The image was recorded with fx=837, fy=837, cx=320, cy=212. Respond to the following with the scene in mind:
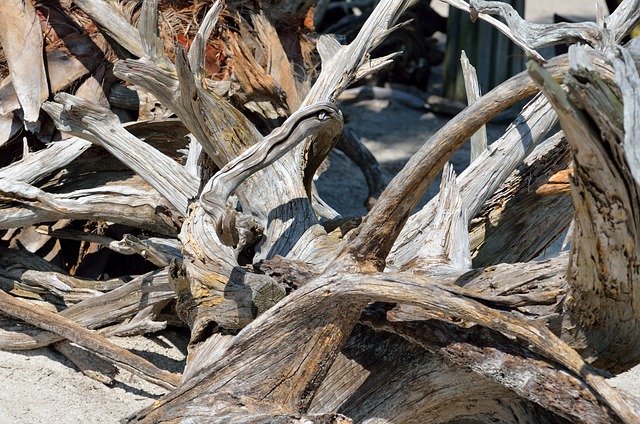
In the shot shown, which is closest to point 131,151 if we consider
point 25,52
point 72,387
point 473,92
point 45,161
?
point 45,161

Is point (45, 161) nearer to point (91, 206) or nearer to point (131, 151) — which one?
point (91, 206)

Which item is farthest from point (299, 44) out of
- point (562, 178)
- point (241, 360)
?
point (241, 360)

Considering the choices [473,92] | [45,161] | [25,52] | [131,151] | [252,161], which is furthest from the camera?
[25,52]

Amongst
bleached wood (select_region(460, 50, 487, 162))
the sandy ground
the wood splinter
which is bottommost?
the sandy ground

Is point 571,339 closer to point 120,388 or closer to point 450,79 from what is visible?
point 120,388

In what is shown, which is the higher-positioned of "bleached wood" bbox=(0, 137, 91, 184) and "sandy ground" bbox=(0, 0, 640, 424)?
"bleached wood" bbox=(0, 137, 91, 184)

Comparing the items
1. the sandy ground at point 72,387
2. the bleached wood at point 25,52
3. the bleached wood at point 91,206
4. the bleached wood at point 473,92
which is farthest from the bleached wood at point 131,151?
the bleached wood at point 473,92

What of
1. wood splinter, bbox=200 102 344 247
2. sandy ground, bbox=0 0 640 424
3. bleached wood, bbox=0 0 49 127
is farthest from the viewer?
bleached wood, bbox=0 0 49 127

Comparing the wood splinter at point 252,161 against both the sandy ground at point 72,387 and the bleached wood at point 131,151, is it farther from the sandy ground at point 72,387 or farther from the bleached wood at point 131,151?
the sandy ground at point 72,387

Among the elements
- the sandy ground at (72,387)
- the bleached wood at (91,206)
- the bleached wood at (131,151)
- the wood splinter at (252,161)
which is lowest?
the sandy ground at (72,387)

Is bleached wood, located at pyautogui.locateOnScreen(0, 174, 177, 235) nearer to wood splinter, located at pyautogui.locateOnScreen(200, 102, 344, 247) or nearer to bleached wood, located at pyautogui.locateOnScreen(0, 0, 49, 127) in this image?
bleached wood, located at pyautogui.locateOnScreen(0, 0, 49, 127)

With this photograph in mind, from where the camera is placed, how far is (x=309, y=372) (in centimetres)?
233

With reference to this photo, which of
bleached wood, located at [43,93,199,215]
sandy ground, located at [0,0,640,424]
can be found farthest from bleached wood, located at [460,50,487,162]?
sandy ground, located at [0,0,640,424]

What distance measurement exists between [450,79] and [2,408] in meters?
5.19
